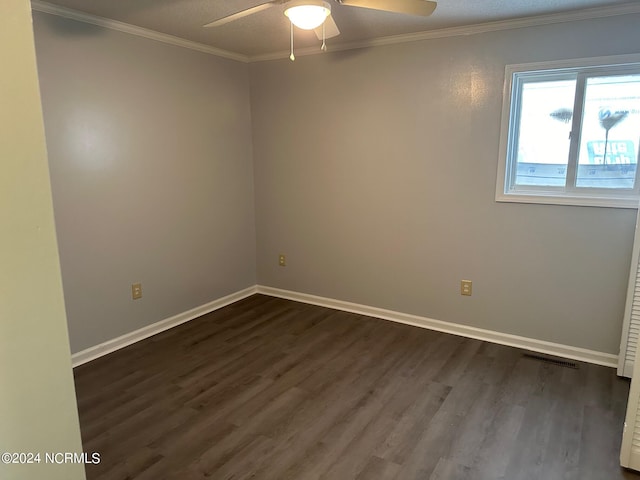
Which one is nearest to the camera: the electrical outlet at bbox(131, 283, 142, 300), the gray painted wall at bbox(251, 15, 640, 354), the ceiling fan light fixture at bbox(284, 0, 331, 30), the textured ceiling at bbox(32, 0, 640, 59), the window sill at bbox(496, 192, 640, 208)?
the ceiling fan light fixture at bbox(284, 0, 331, 30)

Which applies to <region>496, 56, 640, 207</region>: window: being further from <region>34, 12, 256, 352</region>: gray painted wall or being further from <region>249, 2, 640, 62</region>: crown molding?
<region>34, 12, 256, 352</region>: gray painted wall

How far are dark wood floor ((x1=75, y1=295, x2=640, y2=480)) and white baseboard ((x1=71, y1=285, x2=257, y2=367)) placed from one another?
9cm

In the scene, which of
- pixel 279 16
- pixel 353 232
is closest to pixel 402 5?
pixel 279 16

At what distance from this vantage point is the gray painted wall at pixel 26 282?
31.1 inches

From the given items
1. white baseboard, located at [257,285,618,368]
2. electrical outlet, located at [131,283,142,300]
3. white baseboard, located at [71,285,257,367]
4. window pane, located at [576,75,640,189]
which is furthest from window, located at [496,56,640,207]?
electrical outlet, located at [131,283,142,300]

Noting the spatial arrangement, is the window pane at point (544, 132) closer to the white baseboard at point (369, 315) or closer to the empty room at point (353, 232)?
the empty room at point (353, 232)

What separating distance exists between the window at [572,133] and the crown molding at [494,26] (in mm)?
261

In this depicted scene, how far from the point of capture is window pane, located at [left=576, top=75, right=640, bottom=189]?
2.77m

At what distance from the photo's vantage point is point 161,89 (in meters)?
3.35

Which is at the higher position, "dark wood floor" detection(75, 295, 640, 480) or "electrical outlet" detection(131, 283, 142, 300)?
"electrical outlet" detection(131, 283, 142, 300)

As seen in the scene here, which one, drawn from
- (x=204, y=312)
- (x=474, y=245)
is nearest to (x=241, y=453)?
(x=204, y=312)

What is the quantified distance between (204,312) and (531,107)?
3.18 meters

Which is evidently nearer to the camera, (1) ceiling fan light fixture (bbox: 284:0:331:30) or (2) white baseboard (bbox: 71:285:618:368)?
(1) ceiling fan light fixture (bbox: 284:0:331:30)

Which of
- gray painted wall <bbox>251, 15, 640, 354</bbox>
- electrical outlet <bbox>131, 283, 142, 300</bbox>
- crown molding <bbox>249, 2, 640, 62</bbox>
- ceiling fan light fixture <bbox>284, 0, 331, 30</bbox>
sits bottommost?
electrical outlet <bbox>131, 283, 142, 300</bbox>
